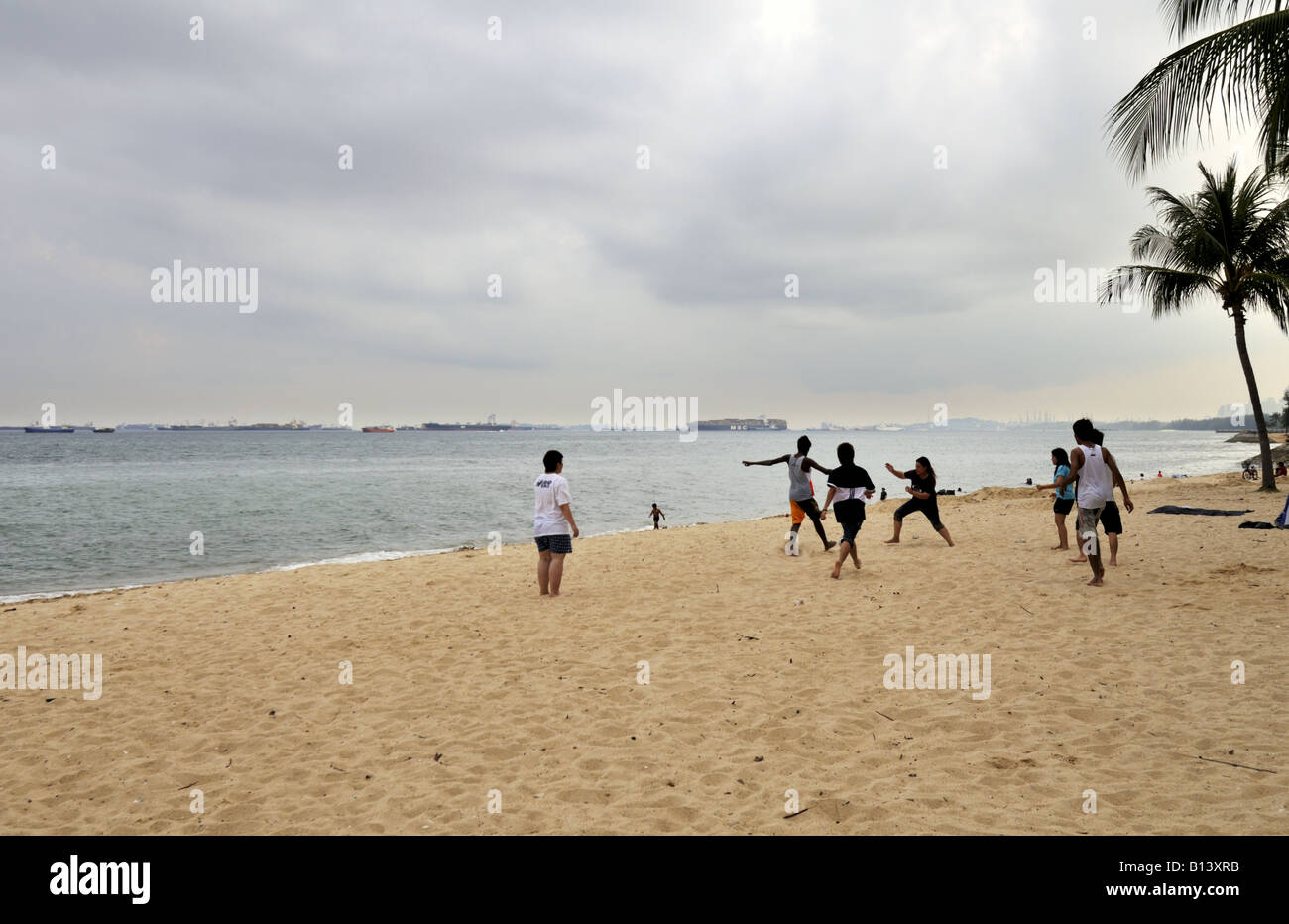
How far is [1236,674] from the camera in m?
5.64

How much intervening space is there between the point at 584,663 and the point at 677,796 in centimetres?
272

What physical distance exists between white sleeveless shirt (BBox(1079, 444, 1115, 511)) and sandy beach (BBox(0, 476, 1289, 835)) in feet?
3.84

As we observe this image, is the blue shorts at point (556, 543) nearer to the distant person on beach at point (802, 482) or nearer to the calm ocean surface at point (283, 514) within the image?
the distant person on beach at point (802, 482)

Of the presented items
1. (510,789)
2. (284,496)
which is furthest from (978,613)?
(284,496)

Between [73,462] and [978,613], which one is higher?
[73,462]

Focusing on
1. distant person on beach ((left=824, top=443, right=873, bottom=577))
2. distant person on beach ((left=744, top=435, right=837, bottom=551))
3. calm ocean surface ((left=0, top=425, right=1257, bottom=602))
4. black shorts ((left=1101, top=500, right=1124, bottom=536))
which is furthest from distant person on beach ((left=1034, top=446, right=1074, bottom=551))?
calm ocean surface ((left=0, top=425, right=1257, bottom=602))

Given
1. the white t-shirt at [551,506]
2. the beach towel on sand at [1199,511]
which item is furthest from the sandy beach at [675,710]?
the beach towel on sand at [1199,511]

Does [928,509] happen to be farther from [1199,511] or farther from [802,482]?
[1199,511]

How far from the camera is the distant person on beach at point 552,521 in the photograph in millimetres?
9070

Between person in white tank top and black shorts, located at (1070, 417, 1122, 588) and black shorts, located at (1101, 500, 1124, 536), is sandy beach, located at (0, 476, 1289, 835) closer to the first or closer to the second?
person in white tank top and black shorts, located at (1070, 417, 1122, 588)

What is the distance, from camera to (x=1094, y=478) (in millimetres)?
8875

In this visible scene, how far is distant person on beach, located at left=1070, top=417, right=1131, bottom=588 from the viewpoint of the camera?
8.81m

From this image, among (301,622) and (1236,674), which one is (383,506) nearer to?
(301,622)

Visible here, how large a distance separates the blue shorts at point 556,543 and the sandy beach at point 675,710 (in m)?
0.72
